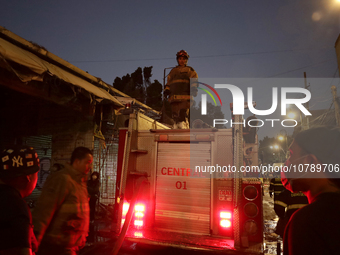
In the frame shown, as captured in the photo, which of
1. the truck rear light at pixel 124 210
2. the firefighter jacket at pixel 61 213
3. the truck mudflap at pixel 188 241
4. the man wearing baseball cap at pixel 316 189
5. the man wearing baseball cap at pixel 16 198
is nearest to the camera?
the man wearing baseball cap at pixel 316 189

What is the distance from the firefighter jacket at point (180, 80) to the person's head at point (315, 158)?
16.4 ft

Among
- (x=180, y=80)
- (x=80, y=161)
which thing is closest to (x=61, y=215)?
(x=80, y=161)

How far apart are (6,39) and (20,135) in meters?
4.56

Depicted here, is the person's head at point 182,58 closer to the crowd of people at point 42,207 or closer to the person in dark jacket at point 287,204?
the person in dark jacket at point 287,204

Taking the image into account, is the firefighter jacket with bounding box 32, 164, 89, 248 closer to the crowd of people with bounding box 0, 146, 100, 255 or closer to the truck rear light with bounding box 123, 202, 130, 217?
the crowd of people with bounding box 0, 146, 100, 255

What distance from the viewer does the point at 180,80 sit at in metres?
6.30

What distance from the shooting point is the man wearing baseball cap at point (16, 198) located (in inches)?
56.3

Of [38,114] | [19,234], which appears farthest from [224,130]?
[38,114]

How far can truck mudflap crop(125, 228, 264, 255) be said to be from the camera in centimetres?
371

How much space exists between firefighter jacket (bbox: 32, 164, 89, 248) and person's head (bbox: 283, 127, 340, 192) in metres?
2.01

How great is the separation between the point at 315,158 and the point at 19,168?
201 centimetres

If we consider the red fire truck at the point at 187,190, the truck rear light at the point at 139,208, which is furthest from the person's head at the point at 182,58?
the truck rear light at the point at 139,208

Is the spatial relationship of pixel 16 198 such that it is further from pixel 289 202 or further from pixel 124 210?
pixel 289 202

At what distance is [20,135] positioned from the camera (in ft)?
36.0
